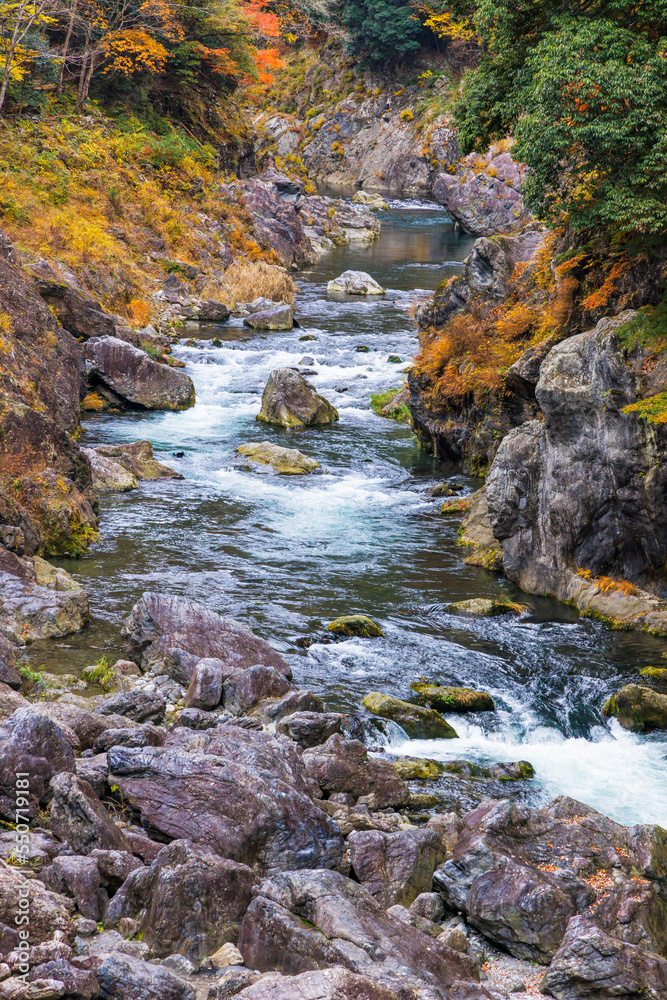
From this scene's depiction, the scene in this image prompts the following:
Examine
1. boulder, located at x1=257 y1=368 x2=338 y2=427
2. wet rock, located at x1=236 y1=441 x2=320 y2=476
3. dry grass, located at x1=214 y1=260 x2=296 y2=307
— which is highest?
dry grass, located at x1=214 y1=260 x2=296 y2=307

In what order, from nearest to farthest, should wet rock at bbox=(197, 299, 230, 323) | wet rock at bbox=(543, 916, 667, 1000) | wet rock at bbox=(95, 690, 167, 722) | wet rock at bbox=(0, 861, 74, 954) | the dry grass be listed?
wet rock at bbox=(0, 861, 74, 954) < wet rock at bbox=(543, 916, 667, 1000) < wet rock at bbox=(95, 690, 167, 722) < wet rock at bbox=(197, 299, 230, 323) < the dry grass

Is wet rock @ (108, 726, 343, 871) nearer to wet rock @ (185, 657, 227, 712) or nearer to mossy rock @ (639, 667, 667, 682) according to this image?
wet rock @ (185, 657, 227, 712)

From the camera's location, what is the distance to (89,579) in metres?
15.5

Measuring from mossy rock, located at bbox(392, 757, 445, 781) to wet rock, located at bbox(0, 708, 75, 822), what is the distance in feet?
15.0

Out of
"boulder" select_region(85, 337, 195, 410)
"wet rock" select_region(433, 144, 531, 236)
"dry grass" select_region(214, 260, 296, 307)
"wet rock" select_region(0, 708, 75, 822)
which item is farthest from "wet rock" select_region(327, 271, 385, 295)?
"wet rock" select_region(0, 708, 75, 822)

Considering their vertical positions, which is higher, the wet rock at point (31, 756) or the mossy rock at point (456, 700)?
the wet rock at point (31, 756)

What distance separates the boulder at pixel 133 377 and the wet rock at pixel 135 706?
16968mm

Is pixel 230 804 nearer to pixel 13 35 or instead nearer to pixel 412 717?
pixel 412 717

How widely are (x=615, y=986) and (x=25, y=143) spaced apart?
132 ft

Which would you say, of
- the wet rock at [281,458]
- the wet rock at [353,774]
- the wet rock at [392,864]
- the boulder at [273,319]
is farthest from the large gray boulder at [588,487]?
the boulder at [273,319]

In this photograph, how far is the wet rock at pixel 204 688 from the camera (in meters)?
11.2

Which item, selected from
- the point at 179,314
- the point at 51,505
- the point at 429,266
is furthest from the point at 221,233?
the point at 51,505

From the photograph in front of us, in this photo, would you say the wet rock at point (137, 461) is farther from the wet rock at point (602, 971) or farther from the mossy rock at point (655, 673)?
the wet rock at point (602, 971)

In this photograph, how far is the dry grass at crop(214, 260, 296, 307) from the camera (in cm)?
3891
